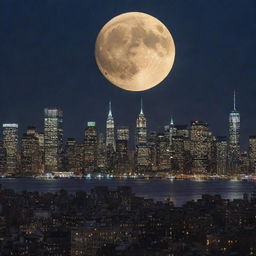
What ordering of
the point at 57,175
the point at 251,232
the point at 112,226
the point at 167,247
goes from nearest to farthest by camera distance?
the point at 167,247
the point at 251,232
the point at 112,226
the point at 57,175

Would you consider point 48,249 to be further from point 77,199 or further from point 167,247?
point 77,199

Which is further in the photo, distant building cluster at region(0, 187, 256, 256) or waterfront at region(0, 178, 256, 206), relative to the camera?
waterfront at region(0, 178, 256, 206)

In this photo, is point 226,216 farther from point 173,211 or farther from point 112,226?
point 112,226

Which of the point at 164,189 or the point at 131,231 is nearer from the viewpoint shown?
the point at 131,231

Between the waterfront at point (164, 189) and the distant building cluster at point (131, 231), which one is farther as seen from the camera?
the waterfront at point (164, 189)

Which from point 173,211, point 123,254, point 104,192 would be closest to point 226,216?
point 173,211

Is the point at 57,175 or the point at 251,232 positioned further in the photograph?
the point at 57,175

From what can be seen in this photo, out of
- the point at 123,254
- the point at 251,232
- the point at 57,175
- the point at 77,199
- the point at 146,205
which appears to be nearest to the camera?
the point at 123,254
